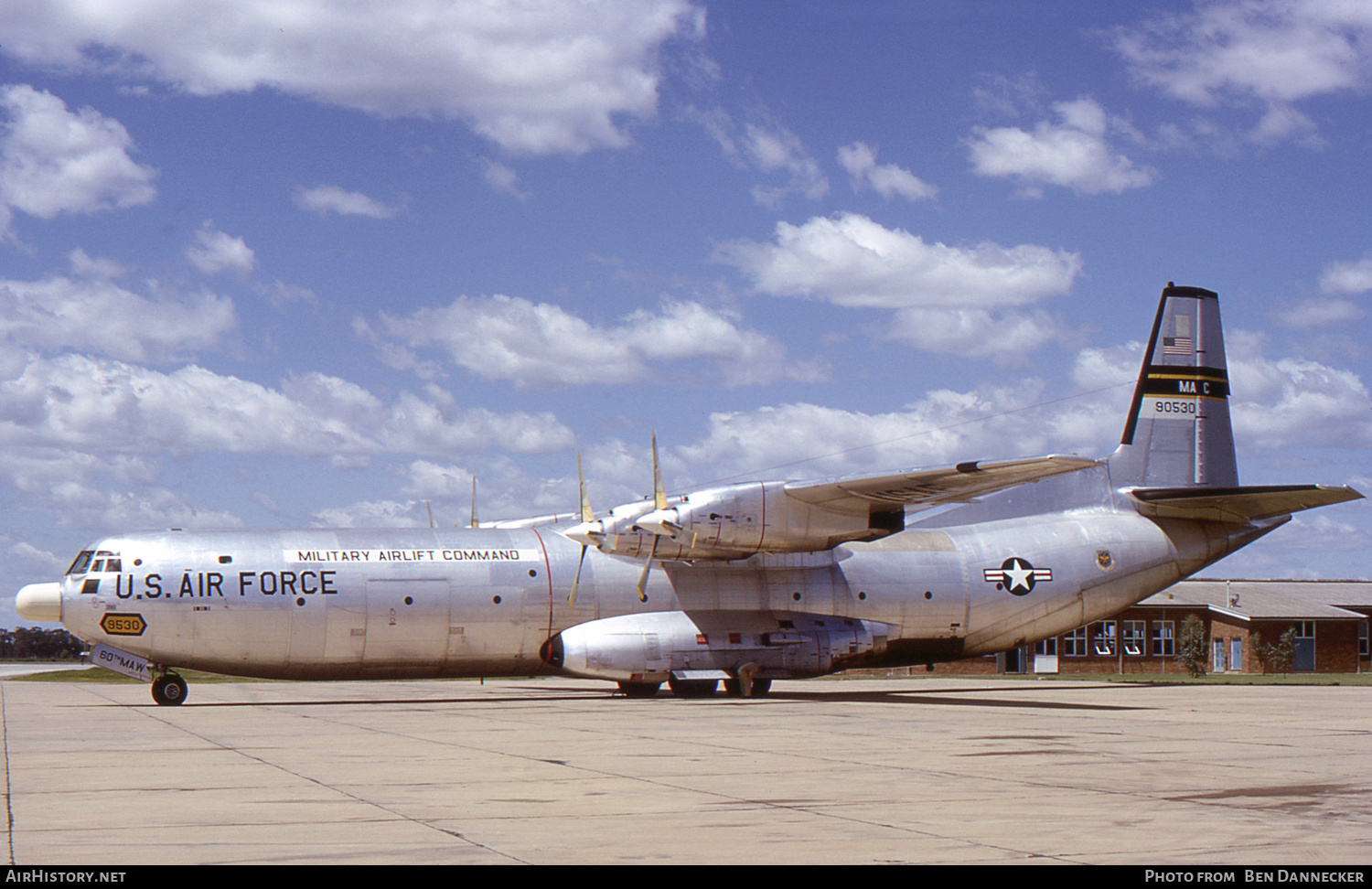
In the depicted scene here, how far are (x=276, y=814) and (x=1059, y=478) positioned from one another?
86.5 ft

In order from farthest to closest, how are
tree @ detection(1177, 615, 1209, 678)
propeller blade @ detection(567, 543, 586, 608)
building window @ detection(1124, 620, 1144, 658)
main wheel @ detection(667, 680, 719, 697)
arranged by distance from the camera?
building window @ detection(1124, 620, 1144, 658) → tree @ detection(1177, 615, 1209, 678) → main wheel @ detection(667, 680, 719, 697) → propeller blade @ detection(567, 543, 586, 608)

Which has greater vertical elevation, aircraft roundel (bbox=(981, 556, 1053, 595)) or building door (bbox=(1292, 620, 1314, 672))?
aircraft roundel (bbox=(981, 556, 1053, 595))

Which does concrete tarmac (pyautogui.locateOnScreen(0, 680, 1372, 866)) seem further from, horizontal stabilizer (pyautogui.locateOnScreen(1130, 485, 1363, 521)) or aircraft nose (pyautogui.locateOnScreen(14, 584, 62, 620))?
horizontal stabilizer (pyautogui.locateOnScreen(1130, 485, 1363, 521))

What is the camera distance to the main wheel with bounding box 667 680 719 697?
28.1 metres

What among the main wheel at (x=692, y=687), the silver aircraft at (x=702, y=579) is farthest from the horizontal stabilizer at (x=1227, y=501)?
the main wheel at (x=692, y=687)

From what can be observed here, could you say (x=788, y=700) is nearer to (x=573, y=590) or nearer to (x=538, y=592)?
(x=573, y=590)

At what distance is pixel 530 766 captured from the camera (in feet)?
45.7

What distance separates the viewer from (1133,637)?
2542 inches

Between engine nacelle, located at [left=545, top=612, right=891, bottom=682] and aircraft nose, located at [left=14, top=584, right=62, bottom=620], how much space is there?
9630 mm

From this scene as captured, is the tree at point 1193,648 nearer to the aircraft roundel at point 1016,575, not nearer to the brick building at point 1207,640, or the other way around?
the brick building at point 1207,640

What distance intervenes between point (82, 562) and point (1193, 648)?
46.4 m

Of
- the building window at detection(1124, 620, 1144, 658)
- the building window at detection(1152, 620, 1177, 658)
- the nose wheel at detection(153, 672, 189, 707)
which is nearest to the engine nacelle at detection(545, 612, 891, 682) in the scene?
the nose wheel at detection(153, 672, 189, 707)

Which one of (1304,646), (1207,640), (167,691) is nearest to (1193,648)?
(1207,640)
